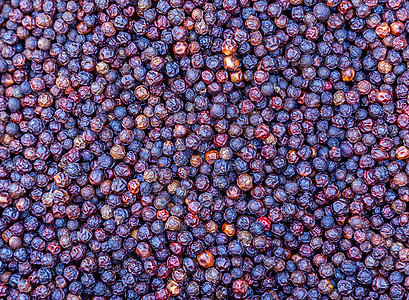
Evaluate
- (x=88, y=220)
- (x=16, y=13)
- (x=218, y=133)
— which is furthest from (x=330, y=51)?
(x=16, y=13)

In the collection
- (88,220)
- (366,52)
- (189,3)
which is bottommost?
(88,220)

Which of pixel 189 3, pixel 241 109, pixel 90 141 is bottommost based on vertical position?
pixel 90 141

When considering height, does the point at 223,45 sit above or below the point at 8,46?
above

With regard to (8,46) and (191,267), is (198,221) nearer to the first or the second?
(191,267)

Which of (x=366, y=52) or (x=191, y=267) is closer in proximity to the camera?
(x=191, y=267)

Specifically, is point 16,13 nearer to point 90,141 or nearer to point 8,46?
point 8,46

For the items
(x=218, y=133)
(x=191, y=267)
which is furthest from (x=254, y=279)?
(x=218, y=133)
